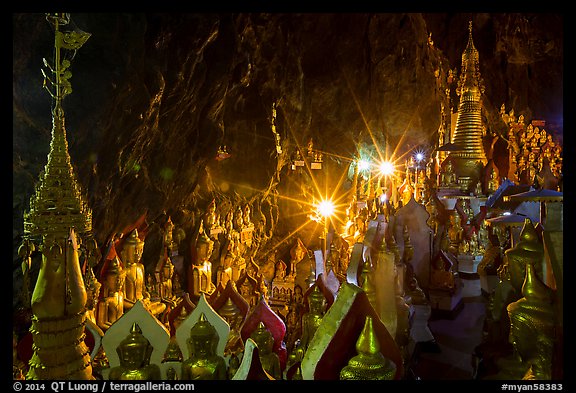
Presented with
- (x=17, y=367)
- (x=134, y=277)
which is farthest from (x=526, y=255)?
(x=134, y=277)

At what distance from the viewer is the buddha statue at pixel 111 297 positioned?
439 centimetres

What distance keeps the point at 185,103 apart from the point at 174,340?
191 inches

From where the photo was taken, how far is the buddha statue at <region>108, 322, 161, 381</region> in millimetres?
2086

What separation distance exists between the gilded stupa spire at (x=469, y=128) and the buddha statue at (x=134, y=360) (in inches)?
480

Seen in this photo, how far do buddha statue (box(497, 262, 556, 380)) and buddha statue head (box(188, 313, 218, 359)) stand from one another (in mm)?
1581

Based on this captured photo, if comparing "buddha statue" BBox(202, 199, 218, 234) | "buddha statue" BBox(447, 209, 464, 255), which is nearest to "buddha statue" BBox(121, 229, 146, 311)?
"buddha statue" BBox(202, 199, 218, 234)

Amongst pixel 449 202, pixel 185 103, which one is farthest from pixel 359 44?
pixel 185 103

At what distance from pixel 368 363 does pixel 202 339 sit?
40.6 inches

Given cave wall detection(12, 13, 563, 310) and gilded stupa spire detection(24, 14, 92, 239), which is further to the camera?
cave wall detection(12, 13, 563, 310)

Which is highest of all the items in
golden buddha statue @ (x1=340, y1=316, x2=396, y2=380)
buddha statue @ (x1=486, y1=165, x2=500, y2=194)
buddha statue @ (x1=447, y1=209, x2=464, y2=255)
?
buddha statue @ (x1=486, y1=165, x2=500, y2=194)

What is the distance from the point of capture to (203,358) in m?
2.25

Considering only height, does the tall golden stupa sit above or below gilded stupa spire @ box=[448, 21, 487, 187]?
below

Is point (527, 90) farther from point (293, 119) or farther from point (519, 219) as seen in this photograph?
point (519, 219)

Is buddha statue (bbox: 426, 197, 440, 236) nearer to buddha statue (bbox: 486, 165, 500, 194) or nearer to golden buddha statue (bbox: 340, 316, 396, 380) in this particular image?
buddha statue (bbox: 486, 165, 500, 194)
